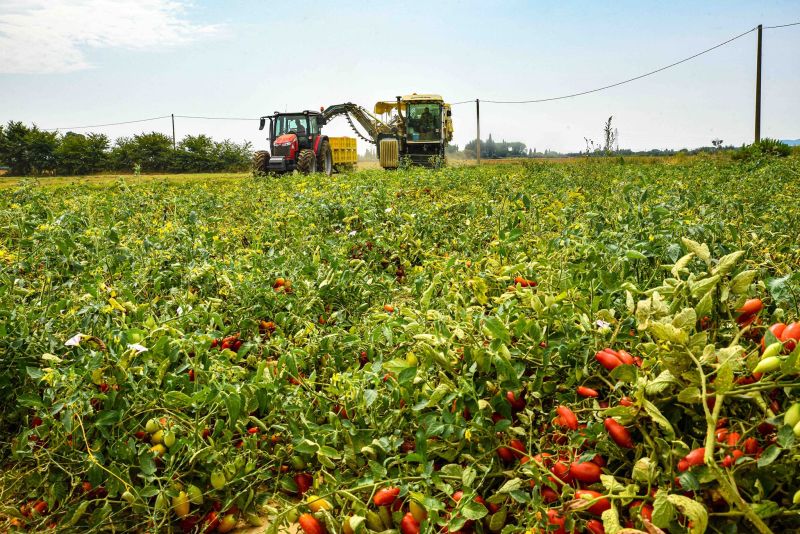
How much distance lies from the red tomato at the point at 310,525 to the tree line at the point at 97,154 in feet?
117

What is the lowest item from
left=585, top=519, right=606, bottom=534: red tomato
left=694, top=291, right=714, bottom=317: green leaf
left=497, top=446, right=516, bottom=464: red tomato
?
left=585, top=519, right=606, bottom=534: red tomato

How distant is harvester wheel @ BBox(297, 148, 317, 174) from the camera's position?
19625 millimetres

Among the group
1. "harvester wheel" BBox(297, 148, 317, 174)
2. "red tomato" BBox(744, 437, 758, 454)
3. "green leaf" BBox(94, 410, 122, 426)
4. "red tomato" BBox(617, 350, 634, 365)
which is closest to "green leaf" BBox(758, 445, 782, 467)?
"red tomato" BBox(744, 437, 758, 454)

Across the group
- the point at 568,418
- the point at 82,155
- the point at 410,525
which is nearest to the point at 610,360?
the point at 568,418

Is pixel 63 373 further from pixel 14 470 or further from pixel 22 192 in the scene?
pixel 22 192

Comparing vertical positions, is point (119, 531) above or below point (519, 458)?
below

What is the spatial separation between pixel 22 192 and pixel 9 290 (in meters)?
4.41

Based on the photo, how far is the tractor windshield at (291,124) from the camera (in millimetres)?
21156

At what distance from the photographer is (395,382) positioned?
8.14ft

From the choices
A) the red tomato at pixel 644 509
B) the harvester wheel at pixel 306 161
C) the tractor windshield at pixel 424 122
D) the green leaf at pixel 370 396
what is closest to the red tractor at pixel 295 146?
the harvester wheel at pixel 306 161

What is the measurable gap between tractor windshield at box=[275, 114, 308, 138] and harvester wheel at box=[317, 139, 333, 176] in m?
0.89

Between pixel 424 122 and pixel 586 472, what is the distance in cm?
2441

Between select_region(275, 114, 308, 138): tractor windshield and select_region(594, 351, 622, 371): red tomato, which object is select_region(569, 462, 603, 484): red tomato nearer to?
select_region(594, 351, 622, 371): red tomato

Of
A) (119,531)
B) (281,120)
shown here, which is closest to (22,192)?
(119,531)
